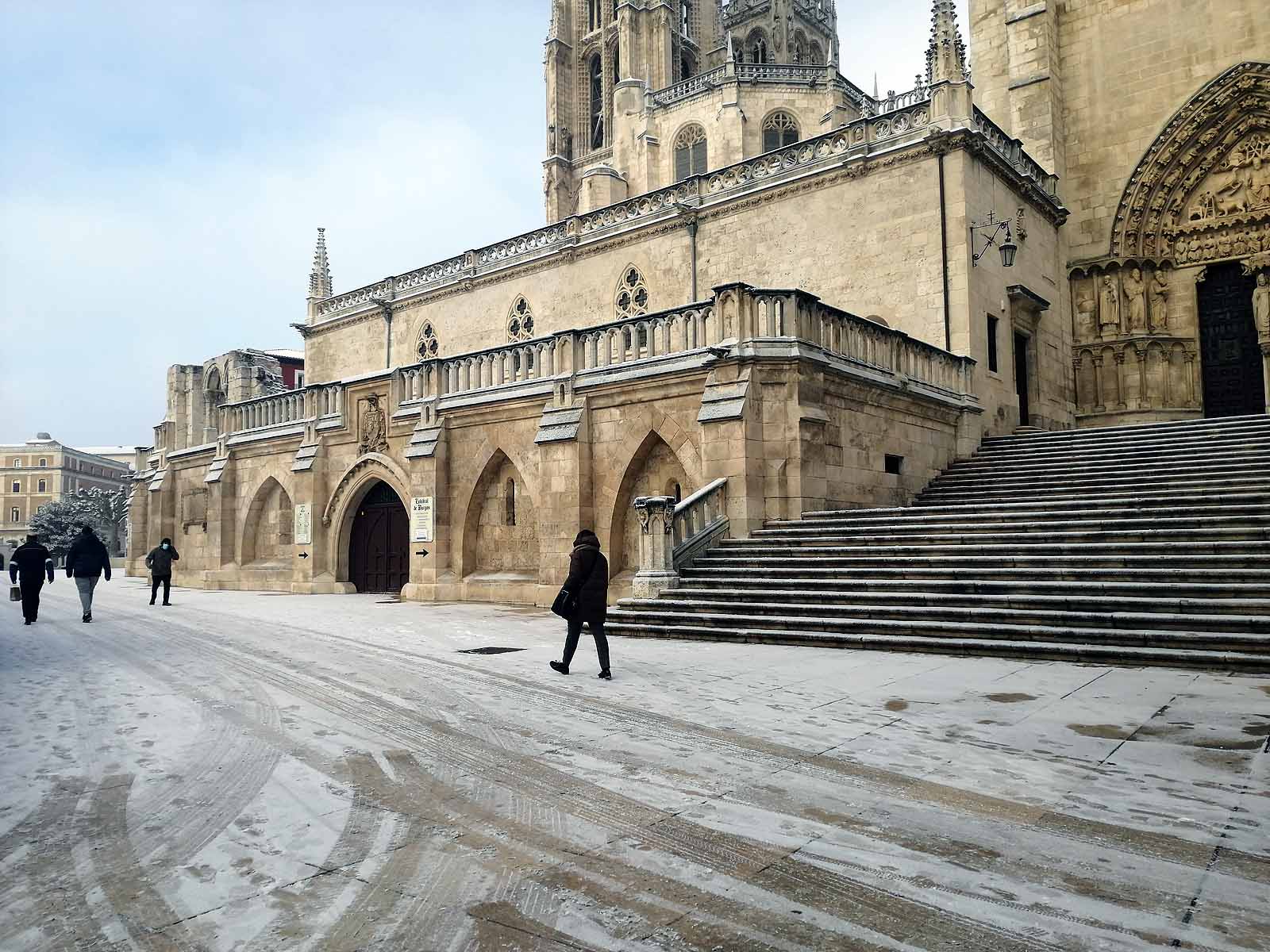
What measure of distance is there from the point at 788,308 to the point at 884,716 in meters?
8.91

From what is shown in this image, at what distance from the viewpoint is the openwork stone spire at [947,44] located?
1847 cm

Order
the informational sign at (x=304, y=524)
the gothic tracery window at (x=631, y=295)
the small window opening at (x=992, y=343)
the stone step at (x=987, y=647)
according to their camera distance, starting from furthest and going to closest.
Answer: the gothic tracery window at (x=631, y=295), the informational sign at (x=304, y=524), the small window opening at (x=992, y=343), the stone step at (x=987, y=647)

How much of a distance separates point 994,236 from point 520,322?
1465cm

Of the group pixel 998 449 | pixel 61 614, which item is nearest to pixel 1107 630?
pixel 998 449

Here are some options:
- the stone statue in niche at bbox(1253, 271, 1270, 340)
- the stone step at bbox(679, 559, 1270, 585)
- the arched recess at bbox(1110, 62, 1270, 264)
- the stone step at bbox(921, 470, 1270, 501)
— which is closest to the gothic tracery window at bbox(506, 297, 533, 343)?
the stone step at bbox(921, 470, 1270, 501)

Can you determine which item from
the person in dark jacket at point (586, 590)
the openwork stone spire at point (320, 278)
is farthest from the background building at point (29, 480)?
the person in dark jacket at point (586, 590)

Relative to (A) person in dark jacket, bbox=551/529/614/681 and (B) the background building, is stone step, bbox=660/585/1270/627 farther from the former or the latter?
(B) the background building

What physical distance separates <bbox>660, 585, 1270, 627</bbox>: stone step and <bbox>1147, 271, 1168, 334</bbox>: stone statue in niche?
15.0m

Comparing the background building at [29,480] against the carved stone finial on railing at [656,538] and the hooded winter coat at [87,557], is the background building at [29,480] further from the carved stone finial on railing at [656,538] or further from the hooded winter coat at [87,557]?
the carved stone finial on railing at [656,538]

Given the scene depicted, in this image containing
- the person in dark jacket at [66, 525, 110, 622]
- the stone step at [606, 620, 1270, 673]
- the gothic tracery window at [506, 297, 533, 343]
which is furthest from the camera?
the gothic tracery window at [506, 297, 533, 343]

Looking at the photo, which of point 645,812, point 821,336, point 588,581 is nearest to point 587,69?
point 821,336

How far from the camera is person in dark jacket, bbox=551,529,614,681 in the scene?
8469 mm

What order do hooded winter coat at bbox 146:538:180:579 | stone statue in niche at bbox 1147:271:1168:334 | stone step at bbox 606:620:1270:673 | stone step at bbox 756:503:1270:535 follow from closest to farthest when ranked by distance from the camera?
1. stone step at bbox 606:620:1270:673
2. stone step at bbox 756:503:1270:535
3. hooded winter coat at bbox 146:538:180:579
4. stone statue in niche at bbox 1147:271:1168:334

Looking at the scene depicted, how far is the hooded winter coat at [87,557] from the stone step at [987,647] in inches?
386
